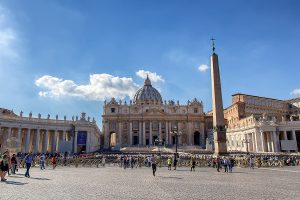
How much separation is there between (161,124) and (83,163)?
59.2 m

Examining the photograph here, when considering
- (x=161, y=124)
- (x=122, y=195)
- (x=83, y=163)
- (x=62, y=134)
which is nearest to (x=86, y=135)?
(x=62, y=134)

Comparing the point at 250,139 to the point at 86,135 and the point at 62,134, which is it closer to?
the point at 86,135

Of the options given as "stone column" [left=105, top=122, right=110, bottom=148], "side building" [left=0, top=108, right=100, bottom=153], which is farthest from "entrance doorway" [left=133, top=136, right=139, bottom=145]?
"side building" [left=0, top=108, right=100, bottom=153]

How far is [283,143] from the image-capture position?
4366 centimetres

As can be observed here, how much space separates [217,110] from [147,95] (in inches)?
3331

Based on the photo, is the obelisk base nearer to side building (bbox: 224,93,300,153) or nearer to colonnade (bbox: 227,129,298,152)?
side building (bbox: 224,93,300,153)

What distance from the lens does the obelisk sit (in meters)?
23.3

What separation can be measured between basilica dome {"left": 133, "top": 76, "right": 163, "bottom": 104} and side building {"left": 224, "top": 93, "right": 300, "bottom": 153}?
33879 mm

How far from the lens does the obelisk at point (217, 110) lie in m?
23.3

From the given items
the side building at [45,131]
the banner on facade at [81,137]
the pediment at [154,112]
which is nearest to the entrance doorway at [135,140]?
the pediment at [154,112]

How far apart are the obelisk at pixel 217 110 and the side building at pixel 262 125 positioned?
882 inches

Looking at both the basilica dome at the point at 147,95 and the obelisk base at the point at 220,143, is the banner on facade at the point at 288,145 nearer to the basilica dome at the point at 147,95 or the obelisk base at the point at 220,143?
the obelisk base at the point at 220,143

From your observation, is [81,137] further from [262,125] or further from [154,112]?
[262,125]

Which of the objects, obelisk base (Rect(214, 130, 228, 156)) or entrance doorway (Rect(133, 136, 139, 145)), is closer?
obelisk base (Rect(214, 130, 228, 156))
